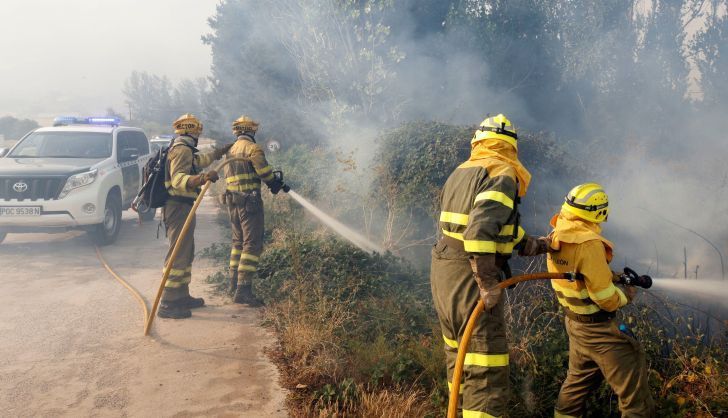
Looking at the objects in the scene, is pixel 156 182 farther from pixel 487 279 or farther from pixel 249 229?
pixel 487 279

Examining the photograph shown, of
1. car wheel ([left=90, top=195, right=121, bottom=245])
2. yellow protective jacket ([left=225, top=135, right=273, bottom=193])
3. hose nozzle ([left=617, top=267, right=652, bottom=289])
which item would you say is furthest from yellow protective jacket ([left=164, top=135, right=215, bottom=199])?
hose nozzle ([left=617, top=267, right=652, bottom=289])

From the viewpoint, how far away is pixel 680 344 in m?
4.29

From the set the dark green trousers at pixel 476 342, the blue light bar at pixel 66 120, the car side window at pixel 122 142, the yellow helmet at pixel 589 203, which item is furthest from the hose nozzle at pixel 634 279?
the blue light bar at pixel 66 120

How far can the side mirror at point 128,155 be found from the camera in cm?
960

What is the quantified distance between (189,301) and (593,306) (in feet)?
14.6

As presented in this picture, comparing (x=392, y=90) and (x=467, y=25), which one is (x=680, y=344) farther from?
(x=467, y=25)

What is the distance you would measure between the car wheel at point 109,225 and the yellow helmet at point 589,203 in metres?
7.89

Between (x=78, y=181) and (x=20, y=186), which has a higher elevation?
(x=78, y=181)

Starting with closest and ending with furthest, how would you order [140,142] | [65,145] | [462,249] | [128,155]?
[462,249] → [65,145] → [128,155] → [140,142]

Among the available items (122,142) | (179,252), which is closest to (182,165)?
(179,252)

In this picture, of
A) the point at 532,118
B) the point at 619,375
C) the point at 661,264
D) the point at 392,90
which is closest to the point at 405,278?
the point at 619,375

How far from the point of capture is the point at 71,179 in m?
8.44

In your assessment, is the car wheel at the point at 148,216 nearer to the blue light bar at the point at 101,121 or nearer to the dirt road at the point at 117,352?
the blue light bar at the point at 101,121

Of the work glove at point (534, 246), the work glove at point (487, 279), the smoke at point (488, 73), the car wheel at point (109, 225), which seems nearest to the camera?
the work glove at point (487, 279)
